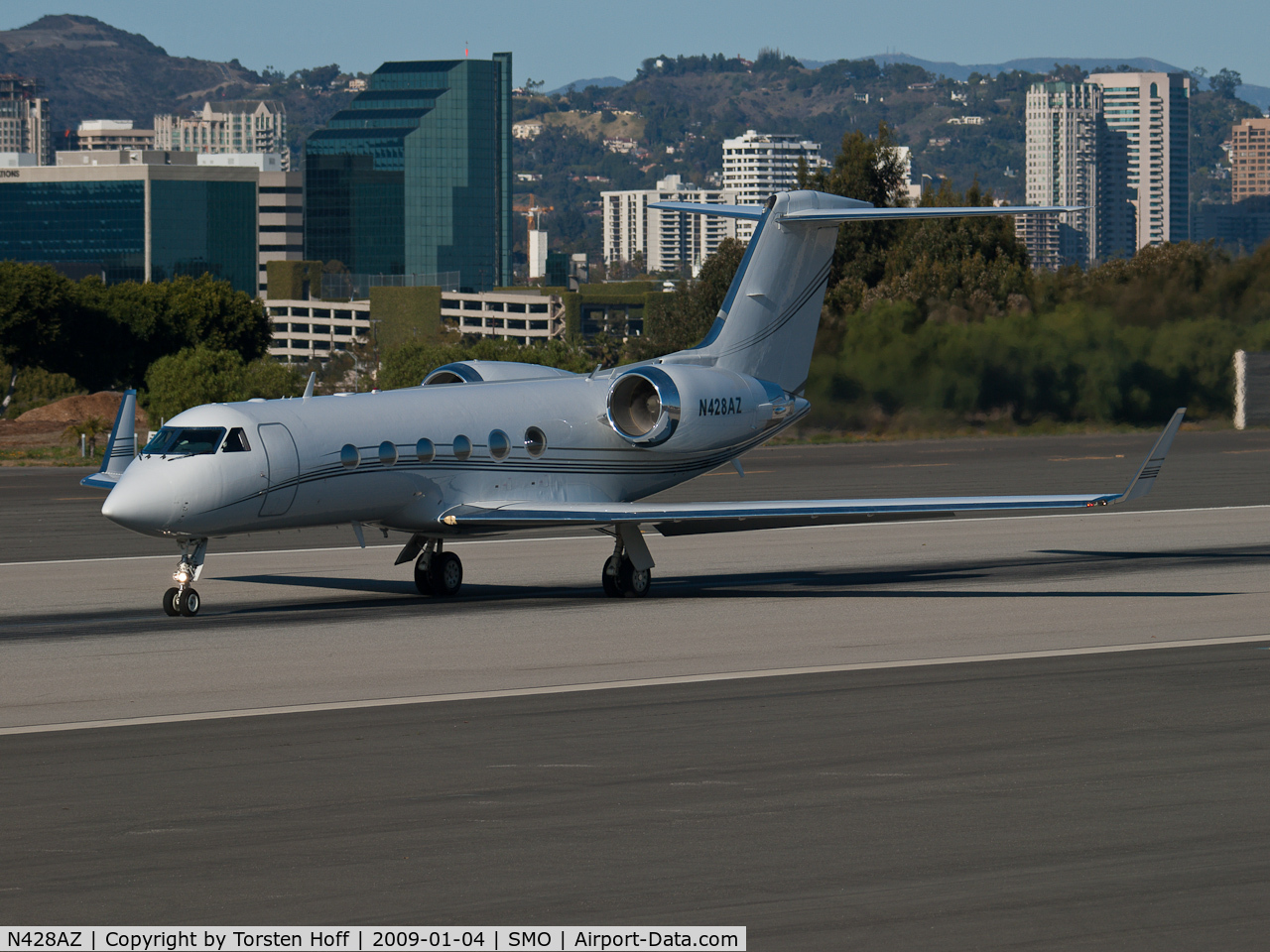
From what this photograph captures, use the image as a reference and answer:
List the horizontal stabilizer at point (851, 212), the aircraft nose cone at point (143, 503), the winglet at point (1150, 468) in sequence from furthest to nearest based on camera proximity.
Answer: the horizontal stabilizer at point (851, 212), the winglet at point (1150, 468), the aircraft nose cone at point (143, 503)

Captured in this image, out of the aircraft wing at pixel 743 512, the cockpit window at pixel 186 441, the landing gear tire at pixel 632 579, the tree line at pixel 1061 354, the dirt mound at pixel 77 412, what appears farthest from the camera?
the dirt mound at pixel 77 412

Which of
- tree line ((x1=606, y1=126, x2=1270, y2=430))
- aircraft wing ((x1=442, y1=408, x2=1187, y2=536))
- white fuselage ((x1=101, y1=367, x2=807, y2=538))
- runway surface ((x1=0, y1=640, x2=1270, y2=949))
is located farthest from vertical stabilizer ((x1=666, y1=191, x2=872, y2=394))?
tree line ((x1=606, y1=126, x2=1270, y2=430))

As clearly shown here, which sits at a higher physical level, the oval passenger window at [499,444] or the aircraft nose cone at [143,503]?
the oval passenger window at [499,444]

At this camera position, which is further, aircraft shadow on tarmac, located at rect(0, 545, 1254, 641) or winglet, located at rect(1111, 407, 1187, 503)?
aircraft shadow on tarmac, located at rect(0, 545, 1254, 641)

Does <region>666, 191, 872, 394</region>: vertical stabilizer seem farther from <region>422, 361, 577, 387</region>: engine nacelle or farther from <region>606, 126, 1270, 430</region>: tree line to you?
<region>606, 126, 1270, 430</region>: tree line

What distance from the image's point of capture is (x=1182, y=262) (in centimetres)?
6944

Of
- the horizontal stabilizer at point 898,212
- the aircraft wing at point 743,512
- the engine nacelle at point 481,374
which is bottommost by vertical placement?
the aircraft wing at point 743,512

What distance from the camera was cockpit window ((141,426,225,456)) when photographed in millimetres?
22234

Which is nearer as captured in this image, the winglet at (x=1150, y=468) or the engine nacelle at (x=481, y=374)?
the winglet at (x=1150, y=468)

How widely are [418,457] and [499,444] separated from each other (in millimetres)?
1444

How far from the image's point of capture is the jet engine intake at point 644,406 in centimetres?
2628
